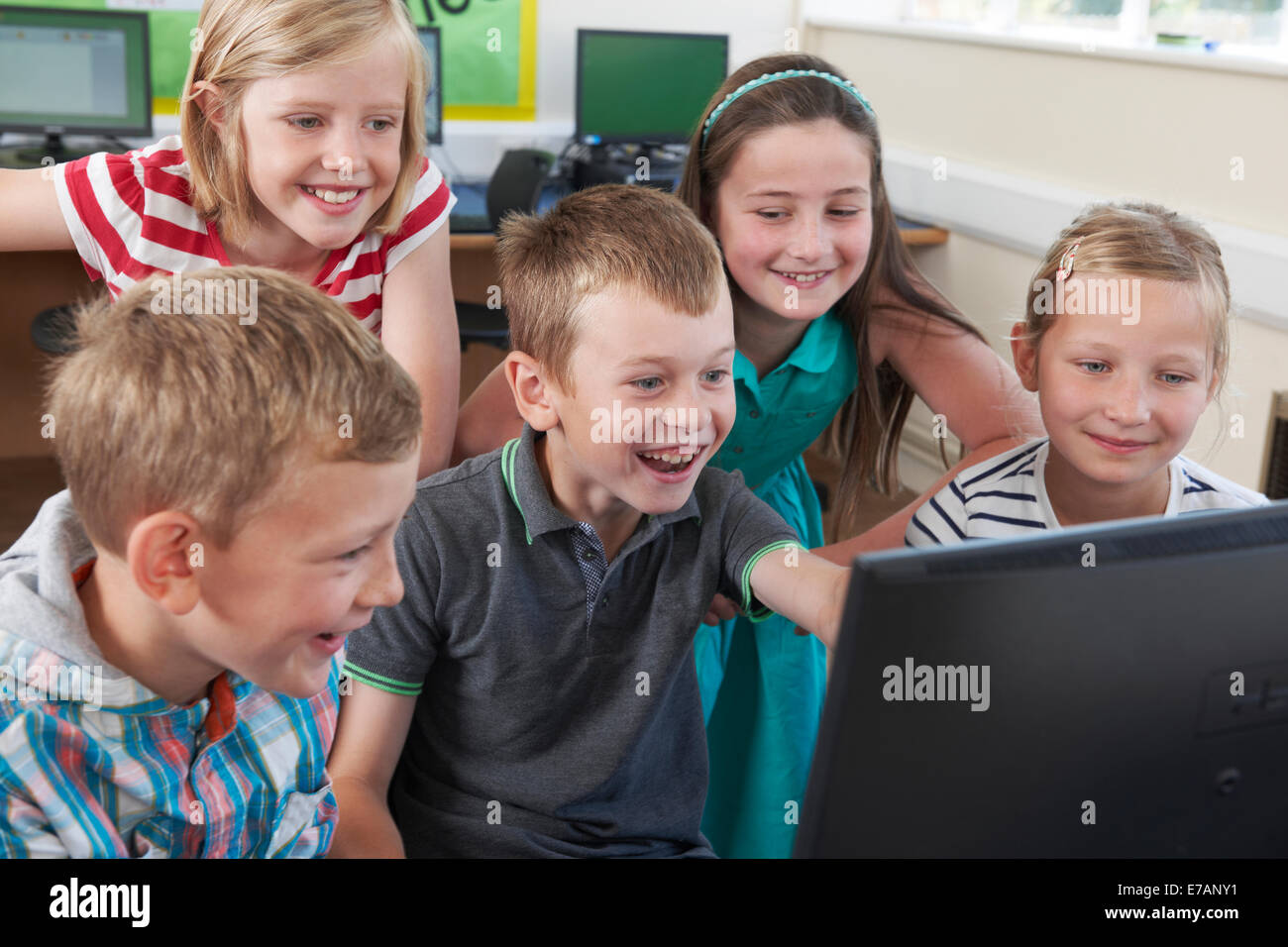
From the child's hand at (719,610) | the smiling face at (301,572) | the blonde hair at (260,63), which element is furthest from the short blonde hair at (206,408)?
the blonde hair at (260,63)

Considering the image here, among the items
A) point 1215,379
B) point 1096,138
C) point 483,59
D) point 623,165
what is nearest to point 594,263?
point 1215,379

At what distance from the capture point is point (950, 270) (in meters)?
3.57

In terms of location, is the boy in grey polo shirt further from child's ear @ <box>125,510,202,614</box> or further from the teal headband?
the teal headband

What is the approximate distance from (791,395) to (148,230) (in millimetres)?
740

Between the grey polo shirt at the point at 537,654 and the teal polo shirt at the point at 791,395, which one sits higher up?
the teal polo shirt at the point at 791,395

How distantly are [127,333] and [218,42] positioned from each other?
693 mm

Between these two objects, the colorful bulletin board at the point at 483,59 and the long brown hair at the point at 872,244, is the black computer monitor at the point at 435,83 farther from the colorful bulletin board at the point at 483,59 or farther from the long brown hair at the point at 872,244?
the long brown hair at the point at 872,244

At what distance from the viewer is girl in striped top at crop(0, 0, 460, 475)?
128 centimetres

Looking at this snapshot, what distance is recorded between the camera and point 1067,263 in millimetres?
1256

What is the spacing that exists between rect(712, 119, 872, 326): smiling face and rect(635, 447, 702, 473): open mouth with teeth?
395mm

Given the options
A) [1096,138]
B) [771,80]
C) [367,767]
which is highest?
[1096,138]

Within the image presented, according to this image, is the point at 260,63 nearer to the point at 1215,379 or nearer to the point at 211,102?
the point at 211,102

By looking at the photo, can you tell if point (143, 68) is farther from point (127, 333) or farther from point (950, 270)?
point (127, 333)

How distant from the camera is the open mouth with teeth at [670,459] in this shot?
1074 mm
